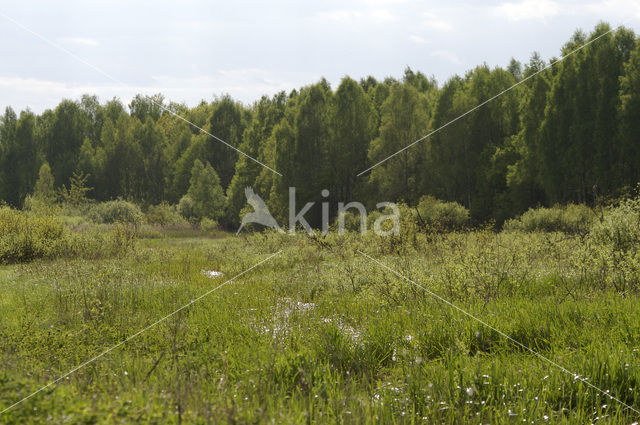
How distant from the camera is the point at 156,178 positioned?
2195 inches

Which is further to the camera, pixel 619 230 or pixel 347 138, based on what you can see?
pixel 347 138

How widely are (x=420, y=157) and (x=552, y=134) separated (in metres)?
7.79

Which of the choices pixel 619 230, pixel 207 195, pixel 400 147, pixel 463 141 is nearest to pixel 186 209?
pixel 207 195

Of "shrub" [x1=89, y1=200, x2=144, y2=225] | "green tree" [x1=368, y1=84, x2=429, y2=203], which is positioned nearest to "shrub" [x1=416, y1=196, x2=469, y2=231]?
"green tree" [x1=368, y1=84, x2=429, y2=203]

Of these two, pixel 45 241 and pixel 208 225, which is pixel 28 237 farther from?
pixel 208 225

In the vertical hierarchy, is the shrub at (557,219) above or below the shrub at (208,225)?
above

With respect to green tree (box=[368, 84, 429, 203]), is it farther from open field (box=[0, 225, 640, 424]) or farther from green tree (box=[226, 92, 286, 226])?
open field (box=[0, 225, 640, 424])

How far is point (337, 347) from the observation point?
528cm

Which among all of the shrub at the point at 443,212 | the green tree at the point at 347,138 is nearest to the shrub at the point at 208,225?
the green tree at the point at 347,138

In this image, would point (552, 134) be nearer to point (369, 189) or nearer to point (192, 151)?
point (369, 189)

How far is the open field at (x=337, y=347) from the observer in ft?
11.7

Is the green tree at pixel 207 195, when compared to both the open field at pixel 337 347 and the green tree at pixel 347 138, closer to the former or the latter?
the green tree at pixel 347 138

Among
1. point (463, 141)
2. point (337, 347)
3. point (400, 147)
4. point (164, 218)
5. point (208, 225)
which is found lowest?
point (208, 225)

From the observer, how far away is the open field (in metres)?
3.58
